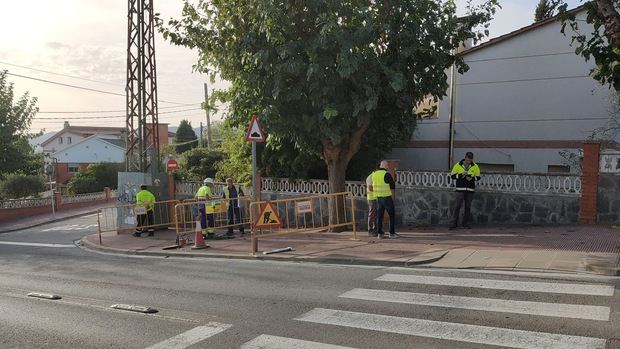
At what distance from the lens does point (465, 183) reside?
1322 centimetres

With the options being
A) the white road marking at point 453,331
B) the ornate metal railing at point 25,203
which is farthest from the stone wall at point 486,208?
the ornate metal railing at point 25,203

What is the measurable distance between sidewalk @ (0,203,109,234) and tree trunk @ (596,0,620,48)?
24.8 metres

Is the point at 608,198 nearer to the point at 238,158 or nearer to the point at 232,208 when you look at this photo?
the point at 232,208

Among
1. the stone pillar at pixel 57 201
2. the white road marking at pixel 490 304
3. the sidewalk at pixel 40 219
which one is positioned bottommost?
the sidewalk at pixel 40 219

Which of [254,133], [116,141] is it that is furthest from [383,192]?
[116,141]

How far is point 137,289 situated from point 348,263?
3.61 m

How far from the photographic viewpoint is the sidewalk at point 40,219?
25672mm

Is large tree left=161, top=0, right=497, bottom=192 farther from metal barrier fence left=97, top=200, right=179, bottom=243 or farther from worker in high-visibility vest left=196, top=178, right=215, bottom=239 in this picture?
metal barrier fence left=97, top=200, right=179, bottom=243

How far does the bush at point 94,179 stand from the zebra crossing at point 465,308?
127 feet

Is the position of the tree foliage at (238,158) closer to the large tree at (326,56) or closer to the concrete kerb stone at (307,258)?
the large tree at (326,56)

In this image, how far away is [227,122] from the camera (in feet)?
48.7

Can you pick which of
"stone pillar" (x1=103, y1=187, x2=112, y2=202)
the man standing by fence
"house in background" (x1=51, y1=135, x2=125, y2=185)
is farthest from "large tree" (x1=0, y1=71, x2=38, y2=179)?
"house in background" (x1=51, y1=135, x2=125, y2=185)

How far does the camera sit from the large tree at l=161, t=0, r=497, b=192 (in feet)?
39.5

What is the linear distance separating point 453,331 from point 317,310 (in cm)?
173
